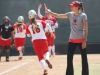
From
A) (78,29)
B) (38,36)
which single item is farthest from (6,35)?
(78,29)

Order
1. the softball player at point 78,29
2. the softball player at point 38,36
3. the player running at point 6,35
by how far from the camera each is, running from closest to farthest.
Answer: the softball player at point 78,29 → the softball player at point 38,36 → the player running at point 6,35

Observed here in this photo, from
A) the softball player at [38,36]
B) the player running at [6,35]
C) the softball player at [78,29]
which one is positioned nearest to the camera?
the softball player at [78,29]

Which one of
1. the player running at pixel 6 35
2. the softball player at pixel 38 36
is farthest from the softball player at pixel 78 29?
the player running at pixel 6 35

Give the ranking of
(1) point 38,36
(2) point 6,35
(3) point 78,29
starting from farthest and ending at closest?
(2) point 6,35, (1) point 38,36, (3) point 78,29

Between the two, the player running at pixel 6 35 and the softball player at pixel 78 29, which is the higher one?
the softball player at pixel 78 29

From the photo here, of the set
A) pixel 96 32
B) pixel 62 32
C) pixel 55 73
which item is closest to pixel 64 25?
pixel 62 32

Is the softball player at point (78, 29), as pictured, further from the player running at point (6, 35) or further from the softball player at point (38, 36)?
the player running at point (6, 35)

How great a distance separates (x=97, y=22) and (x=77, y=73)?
10.9 metres

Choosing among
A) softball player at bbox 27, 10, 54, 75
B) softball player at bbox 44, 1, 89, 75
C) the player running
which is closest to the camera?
softball player at bbox 44, 1, 89, 75

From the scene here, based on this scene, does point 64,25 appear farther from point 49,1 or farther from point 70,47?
point 70,47

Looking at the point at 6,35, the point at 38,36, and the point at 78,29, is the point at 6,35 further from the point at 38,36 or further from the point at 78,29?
the point at 78,29

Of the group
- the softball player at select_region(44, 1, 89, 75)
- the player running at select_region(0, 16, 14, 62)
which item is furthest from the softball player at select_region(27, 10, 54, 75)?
the player running at select_region(0, 16, 14, 62)

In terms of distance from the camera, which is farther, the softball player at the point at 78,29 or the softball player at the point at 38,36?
the softball player at the point at 38,36

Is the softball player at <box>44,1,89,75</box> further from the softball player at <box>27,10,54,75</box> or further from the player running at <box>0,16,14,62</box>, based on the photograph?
the player running at <box>0,16,14,62</box>
